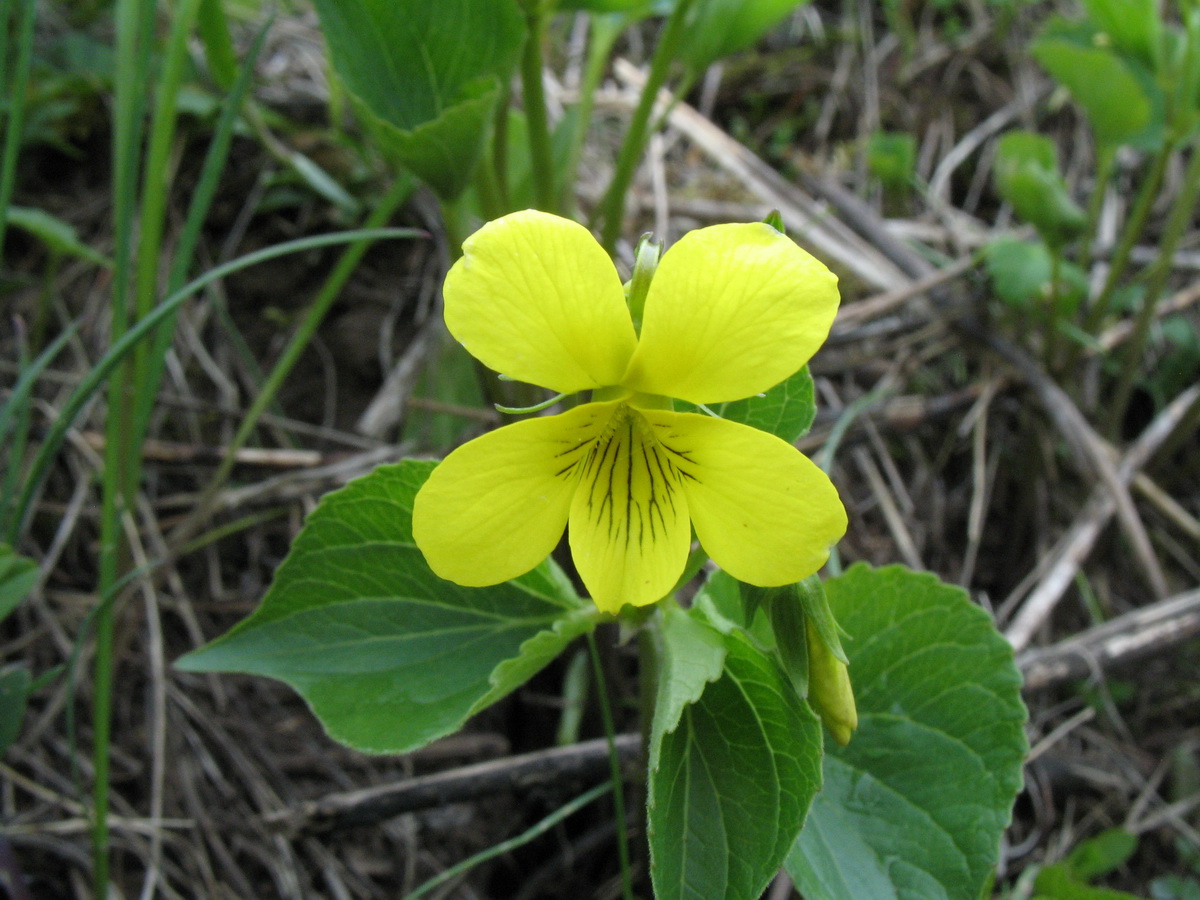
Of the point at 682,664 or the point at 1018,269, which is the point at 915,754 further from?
the point at 1018,269

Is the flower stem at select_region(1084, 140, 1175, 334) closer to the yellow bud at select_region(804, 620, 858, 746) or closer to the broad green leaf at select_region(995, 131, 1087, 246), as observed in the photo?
the broad green leaf at select_region(995, 131, 1087, 246)

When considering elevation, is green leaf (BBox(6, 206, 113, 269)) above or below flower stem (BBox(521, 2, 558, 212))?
below

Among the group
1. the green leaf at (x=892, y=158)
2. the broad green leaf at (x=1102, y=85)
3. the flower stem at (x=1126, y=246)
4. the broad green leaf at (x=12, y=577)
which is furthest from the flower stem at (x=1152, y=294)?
the broad green leaf at (x=12, y=577)

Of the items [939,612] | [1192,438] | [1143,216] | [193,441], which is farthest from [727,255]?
[1192,438]

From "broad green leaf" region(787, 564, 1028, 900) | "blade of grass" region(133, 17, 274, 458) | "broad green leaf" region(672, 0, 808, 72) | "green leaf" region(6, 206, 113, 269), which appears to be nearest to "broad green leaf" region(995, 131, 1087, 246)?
"broad green leaf" region(672, 0, 808, 72)

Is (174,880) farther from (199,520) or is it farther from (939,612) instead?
(939,612)

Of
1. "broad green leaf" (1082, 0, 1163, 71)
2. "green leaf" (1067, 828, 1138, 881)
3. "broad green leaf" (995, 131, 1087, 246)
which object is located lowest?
"green leaf" (1067, 828, 1138, 881)

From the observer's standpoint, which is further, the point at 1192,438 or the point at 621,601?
the point at 1192,438
